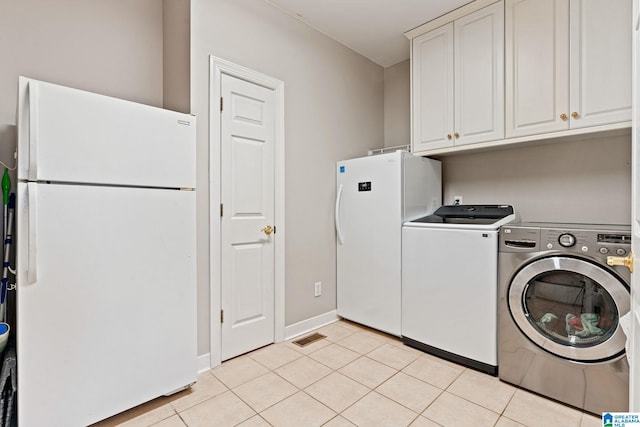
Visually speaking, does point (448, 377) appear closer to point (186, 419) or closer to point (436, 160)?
point (186, 419)

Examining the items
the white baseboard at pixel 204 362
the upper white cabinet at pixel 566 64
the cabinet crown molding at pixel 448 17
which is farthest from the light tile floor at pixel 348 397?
the cabinet crown molding at pixel 448 17

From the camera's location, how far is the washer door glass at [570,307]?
4.98 feet

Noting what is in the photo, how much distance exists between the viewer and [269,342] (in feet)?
7.81

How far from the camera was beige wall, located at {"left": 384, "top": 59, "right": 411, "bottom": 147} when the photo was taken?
3.23 m

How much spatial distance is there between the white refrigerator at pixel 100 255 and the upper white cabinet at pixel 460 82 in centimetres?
185

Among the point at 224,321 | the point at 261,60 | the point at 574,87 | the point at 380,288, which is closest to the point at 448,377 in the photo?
the point at 380,288

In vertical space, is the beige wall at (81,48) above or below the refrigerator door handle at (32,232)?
above

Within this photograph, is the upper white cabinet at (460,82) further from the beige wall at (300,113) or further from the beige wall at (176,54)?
the beige wall at (176,54)

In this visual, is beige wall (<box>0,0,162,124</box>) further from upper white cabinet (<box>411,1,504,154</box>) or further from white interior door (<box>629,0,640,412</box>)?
white interior door (<box>629,0,640,412</box>)

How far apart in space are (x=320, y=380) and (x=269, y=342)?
0.62 meters

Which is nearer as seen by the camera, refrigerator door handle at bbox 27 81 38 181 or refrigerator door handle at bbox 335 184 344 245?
refrigerator door handle at bbox 27 81 38 181

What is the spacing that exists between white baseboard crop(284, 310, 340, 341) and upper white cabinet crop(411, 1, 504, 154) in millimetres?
1672

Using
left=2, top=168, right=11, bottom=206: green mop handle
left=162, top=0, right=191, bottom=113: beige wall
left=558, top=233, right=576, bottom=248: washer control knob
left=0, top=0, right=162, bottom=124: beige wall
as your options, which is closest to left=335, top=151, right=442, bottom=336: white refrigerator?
left=558, top=233, right=576, bottom=248: washer control knob

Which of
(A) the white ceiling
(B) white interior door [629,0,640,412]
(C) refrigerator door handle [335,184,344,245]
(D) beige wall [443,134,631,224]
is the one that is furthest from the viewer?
(C) refrigerator door handle [335,184,344,245]
